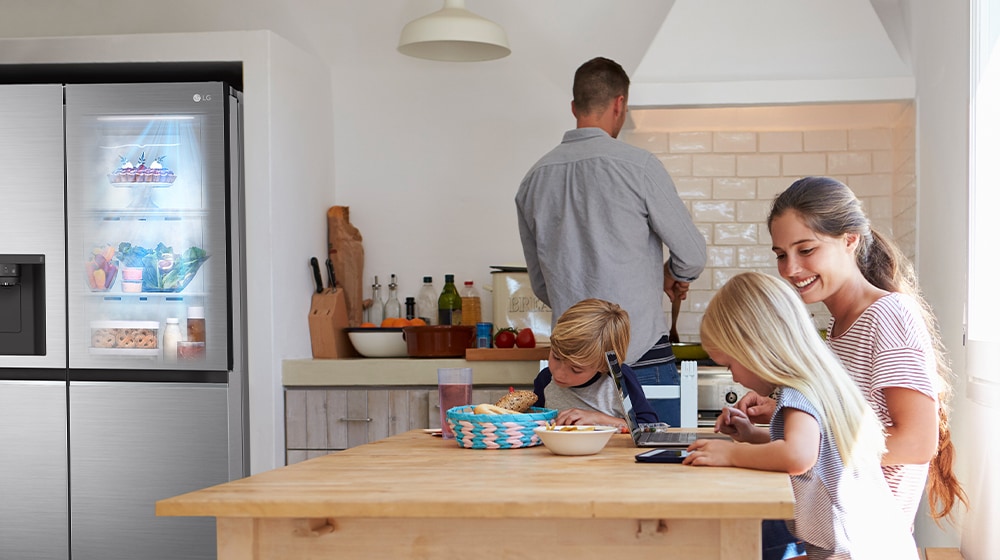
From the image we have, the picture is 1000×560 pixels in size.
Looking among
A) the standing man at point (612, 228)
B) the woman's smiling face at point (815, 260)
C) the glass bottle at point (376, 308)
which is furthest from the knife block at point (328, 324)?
the woman's smiling face at point (815, 260)

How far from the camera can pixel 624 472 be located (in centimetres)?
166

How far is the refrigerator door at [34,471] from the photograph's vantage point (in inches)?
159

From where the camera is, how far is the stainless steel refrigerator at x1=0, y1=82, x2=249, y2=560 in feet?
13.1

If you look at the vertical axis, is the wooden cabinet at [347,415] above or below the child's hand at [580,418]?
below

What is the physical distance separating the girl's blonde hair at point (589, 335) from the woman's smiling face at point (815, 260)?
47cm

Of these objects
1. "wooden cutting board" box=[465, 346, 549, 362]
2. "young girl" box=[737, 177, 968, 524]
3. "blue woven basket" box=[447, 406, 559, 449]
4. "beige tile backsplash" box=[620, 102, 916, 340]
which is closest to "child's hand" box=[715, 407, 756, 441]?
"young girl" box=[737, 177, 968, 524]

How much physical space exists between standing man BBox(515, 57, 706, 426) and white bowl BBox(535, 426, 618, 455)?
3.90 ft

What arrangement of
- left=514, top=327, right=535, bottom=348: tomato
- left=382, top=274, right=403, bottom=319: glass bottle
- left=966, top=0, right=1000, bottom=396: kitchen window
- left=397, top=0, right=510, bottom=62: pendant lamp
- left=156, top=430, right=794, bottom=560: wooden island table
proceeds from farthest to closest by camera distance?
left=382, top=274, right=403, bottom=319: glass bottle < left=514, top=327, right=535, bottom=348: tomato < left=397, top=0, right=510, bottom=62: pendant lamp < left=966, top=0, right=1000, bottom=396: kitchen window < left=156, top=430, right=794, bottom=560: wooden island table

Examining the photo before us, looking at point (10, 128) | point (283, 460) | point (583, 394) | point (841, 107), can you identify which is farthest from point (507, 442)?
point (10, 128)

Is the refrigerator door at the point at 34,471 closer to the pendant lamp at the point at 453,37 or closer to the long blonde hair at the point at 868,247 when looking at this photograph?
the pendant lamp at the point at 453,37

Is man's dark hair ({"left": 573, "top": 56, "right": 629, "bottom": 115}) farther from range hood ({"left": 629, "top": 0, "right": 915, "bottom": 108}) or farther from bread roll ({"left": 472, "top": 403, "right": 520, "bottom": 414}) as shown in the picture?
bread roll ({"left": 472, "top": 403, "right": 520, "bottom": 414})

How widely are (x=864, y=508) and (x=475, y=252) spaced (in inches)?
118

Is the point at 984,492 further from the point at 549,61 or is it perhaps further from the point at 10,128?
the point at 10,128

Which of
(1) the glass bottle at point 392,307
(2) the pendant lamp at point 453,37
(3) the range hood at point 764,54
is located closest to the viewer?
(2) the pendant lamp at point 453,37
